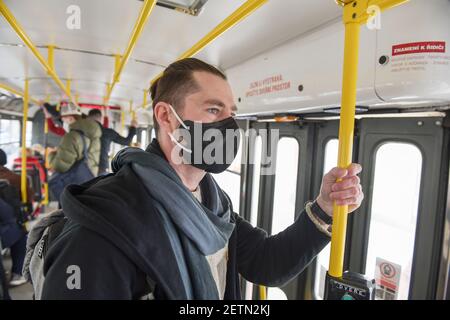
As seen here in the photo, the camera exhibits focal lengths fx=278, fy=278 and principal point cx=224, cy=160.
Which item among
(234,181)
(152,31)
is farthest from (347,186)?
(234,181)

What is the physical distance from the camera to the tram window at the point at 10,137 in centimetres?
629

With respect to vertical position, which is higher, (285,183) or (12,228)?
(285,183)

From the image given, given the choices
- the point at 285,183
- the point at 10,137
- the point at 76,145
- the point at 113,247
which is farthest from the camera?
the point at 10,137

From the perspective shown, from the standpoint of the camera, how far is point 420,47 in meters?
1.21

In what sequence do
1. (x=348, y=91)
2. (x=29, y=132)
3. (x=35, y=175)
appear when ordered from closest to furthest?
(x=348, y=91) < (x=35, y=175) < (x=29, y=132)

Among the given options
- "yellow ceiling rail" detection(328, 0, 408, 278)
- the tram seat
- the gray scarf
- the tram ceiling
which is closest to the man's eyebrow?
the gray scarf

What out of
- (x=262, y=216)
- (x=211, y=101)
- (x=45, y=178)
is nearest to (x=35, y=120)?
(x=45, y=178)

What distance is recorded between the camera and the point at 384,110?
5.57ft

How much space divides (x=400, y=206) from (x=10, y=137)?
8.00 metres

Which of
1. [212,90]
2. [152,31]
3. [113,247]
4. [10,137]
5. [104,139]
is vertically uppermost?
[152,31]

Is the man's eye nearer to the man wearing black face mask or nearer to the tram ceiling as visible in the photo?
the man wearing black face mask

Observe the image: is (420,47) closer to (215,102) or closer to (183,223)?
(215,102)

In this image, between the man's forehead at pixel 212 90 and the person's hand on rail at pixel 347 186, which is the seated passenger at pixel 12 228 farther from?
the person's hand on rail at pixel 347 186
